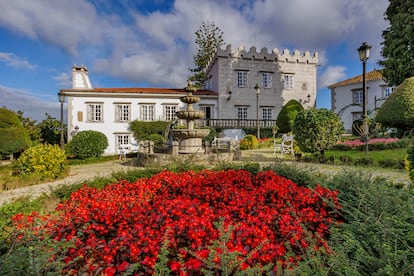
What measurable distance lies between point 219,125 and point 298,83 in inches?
441

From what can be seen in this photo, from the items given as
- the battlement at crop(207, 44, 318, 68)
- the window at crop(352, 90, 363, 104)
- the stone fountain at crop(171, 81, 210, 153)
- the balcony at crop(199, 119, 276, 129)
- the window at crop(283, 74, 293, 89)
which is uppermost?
the battlement at crop(207, 44, 318, 68)

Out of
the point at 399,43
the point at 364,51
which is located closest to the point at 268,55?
the point at 399,43

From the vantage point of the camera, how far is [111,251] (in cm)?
195

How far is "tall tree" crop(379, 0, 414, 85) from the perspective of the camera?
1534 centimetres

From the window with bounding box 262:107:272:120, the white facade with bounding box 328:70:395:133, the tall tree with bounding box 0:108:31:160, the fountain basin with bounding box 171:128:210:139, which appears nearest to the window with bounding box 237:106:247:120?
the window with bounding box 262:107:272:120

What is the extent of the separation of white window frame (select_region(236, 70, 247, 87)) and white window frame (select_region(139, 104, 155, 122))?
31.9 feet

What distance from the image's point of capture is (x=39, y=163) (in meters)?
7.86

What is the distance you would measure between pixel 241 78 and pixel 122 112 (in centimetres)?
1318

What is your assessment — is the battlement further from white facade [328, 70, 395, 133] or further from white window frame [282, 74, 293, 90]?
white facade [328, 70, 395, 133]

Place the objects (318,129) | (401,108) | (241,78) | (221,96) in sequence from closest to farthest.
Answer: (318,129)
(401,108)
(221,96)
(241,78)

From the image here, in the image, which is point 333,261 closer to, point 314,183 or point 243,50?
point 314,183

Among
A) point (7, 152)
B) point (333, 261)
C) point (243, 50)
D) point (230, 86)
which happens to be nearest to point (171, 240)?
point (333, 261)

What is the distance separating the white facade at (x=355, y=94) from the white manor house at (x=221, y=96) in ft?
23.9

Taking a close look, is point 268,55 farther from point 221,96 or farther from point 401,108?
point 401,108
